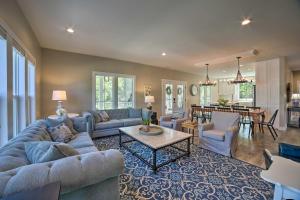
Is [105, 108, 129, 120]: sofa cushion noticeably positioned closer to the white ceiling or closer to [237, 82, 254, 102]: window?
the white ceiling

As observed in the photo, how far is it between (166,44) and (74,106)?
369cm

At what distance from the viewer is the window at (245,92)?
9859 millimetres

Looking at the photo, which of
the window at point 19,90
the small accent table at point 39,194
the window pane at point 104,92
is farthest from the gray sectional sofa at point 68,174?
the window pane at point 104,92

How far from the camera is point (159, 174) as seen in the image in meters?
2.41

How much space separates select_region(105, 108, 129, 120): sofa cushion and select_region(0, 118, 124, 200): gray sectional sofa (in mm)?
3575

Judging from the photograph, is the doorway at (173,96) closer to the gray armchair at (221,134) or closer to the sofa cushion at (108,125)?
the sofa cushion at (108,125)

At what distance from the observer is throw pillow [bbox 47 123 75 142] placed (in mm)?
2543

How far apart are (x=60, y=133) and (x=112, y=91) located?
10.8ft

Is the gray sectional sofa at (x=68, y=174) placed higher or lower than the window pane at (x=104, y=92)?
lower

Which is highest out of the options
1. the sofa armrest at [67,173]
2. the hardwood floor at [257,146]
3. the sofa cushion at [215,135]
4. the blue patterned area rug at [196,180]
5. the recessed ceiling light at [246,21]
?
the recessed ceiling light at [246,21]

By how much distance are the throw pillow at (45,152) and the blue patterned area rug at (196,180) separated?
102 cm

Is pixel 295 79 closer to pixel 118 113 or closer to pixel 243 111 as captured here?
pixel 243 111

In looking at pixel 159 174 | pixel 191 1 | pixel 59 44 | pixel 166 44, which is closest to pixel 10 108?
pixel 159 174

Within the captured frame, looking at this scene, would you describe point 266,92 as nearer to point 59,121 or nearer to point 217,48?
point 217,48
